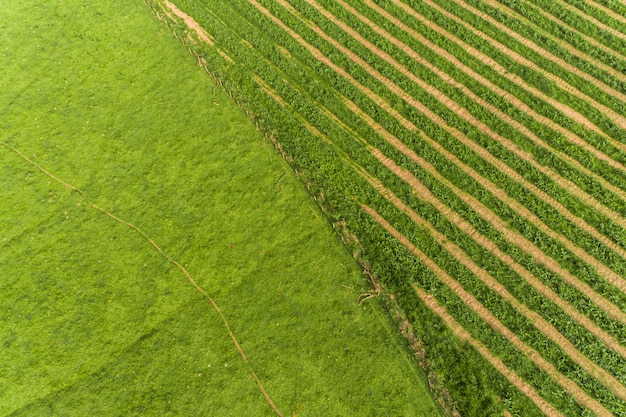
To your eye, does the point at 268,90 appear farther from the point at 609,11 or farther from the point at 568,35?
the point at 609,11

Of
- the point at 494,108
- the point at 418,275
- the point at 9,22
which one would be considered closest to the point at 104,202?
the point at 9,22

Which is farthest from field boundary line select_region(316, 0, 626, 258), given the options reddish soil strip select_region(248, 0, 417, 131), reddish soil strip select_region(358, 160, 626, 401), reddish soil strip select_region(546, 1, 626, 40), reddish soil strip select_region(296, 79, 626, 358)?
reddish soil strip select_region(546, 1, 626, 40)

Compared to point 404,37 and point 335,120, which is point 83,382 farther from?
point 404,37

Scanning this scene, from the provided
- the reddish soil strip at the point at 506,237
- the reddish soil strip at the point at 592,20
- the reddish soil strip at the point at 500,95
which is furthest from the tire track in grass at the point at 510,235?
the reddish soil strip at the point at 592,20

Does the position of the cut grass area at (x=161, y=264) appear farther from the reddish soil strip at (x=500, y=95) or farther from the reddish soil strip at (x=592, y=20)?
the reddish soil strip at (x=592, y=20)

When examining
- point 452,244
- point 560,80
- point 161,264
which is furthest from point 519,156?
point 161,264
